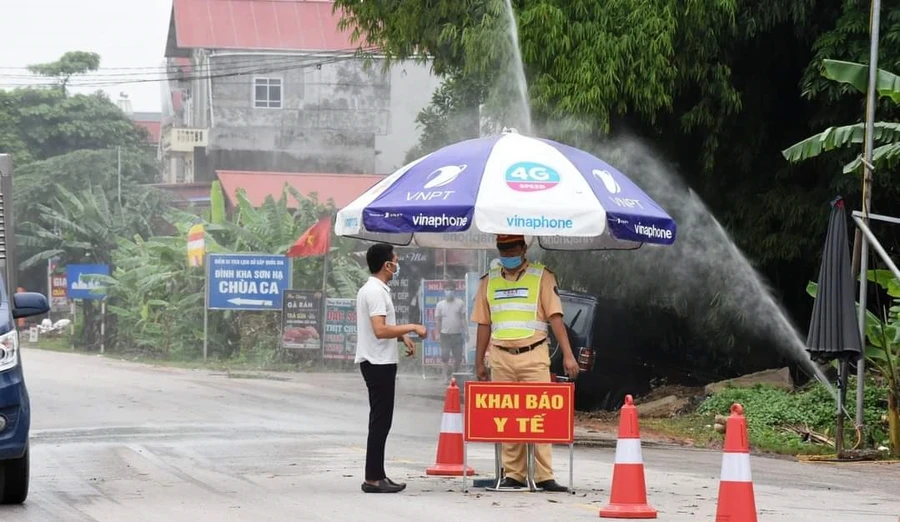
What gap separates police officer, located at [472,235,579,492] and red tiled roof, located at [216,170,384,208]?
39414 mm

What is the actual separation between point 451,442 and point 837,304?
196 inches

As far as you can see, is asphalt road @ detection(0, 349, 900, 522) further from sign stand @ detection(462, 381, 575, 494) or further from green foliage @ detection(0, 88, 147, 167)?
green foliage @ detection(0, 88, 147, 167)

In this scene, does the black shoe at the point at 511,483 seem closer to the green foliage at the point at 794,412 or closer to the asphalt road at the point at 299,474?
the asphalt road at the point at 299,474

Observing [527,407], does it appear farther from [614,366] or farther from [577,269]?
[577,269]

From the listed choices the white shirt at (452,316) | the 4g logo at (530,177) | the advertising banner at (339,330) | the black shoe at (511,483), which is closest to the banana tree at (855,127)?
the 4g logo at (530,177)

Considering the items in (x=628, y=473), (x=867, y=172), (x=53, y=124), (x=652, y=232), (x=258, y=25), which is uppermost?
(x=258, y=25)

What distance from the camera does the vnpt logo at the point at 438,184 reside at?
35.5 ft

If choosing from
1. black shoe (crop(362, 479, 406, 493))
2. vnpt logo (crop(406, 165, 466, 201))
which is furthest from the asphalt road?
vnpt logo (crop(406, 165, 466, 201))

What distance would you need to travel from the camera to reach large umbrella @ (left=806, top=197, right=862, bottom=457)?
48.0ft

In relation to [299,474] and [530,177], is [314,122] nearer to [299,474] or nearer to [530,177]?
[299,474]

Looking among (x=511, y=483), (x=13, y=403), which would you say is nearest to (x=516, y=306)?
(x=511, y=483)

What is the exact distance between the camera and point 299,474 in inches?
480

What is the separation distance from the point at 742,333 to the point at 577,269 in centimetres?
289

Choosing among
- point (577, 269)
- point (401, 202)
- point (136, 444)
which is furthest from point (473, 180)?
point (577, 269)
